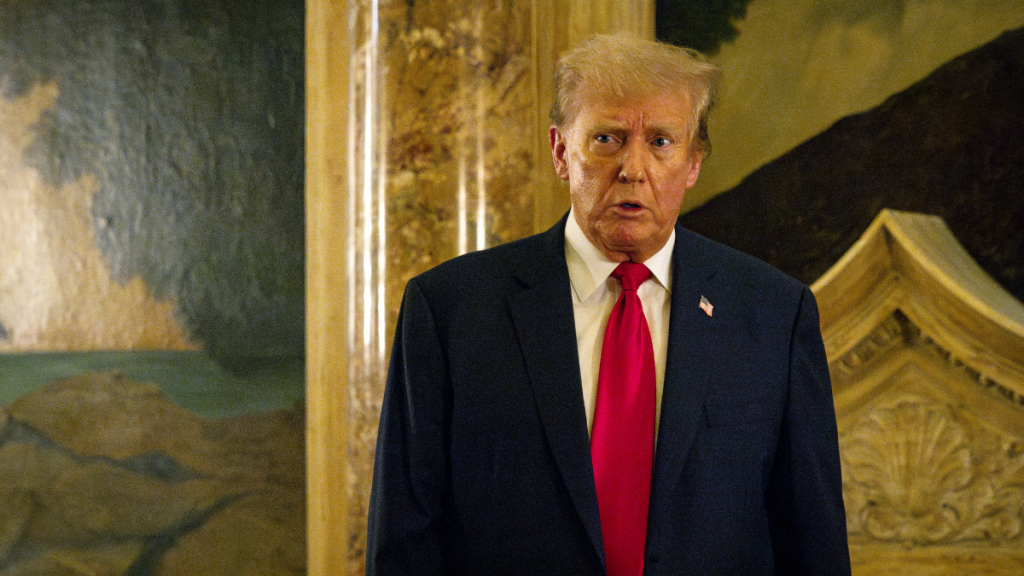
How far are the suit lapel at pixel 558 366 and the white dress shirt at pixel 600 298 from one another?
0.04 meters

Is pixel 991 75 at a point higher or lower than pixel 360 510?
higher

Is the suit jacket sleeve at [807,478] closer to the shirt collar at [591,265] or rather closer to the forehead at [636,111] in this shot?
the shirt collar at [591,265]

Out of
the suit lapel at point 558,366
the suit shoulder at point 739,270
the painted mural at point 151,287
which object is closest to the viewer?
the suit lapel at point 558,366

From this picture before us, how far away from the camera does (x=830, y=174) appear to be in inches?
104

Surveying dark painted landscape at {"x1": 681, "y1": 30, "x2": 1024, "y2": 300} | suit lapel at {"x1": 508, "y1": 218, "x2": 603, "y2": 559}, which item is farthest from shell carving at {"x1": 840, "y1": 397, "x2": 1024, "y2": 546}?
suit lapel at {"x1": 508, "y1": 218, "x2": 603, "y2": 559}

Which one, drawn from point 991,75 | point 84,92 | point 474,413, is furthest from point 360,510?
point 991,75

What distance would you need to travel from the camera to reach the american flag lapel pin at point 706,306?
157 cm

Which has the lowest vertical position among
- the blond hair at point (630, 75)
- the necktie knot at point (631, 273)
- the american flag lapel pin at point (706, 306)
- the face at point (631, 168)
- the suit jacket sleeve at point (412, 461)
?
the suit jacket sleeve at point (412, 461)

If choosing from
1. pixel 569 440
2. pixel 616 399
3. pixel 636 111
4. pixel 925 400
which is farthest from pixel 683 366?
pixel 925 400

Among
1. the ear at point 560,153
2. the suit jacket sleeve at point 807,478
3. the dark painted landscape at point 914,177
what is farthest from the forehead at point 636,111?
the dark painted landscape at point 914,177

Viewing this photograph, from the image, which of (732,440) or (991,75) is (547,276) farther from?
(991,75)

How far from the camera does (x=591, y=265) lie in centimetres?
159

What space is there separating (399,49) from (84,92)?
126cm

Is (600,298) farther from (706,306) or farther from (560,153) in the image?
(560,153)
